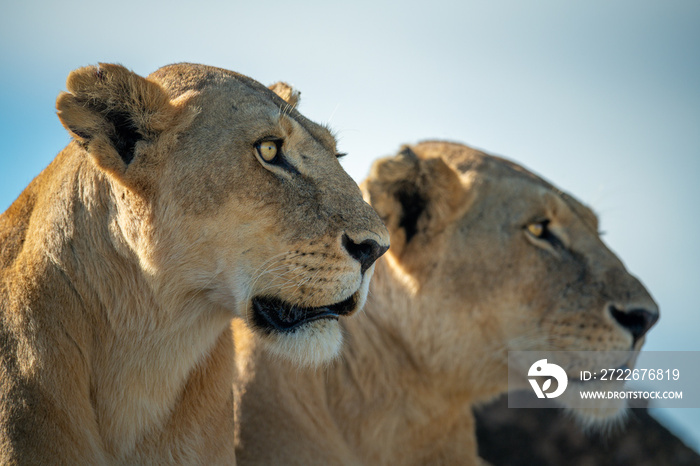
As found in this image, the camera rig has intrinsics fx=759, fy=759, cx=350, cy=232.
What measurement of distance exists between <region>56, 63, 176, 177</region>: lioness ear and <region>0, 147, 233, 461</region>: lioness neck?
17 cm

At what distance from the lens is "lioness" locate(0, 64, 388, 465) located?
2.91m

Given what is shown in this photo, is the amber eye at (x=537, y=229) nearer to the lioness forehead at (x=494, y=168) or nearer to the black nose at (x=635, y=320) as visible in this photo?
the lioness forehead at (x=494, y=168)

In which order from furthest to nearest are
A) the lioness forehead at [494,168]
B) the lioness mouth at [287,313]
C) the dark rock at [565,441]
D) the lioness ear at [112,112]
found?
the dark rock at [565,441]
the lioness forehead at [494,168]
the lioness mouth at [287,313]
the lioness ear at [112,112]

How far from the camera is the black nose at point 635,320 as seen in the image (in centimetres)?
429

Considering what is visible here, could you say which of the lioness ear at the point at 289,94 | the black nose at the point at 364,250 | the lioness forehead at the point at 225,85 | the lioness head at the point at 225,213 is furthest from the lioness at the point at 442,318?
the black nose at the point at 364,250

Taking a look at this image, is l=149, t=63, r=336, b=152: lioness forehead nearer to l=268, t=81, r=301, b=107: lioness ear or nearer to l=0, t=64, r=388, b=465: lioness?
l=0, t=64, r=388, b=465: lioness

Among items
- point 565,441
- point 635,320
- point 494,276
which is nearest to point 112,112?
point 494,276

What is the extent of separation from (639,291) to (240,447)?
2.43 metres

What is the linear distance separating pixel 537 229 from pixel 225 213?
7.56 feet

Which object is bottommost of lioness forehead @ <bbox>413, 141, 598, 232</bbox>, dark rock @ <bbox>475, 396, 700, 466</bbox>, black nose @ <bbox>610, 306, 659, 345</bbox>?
dark rock @ <bbox>475, 396, 700, 466</bbox>

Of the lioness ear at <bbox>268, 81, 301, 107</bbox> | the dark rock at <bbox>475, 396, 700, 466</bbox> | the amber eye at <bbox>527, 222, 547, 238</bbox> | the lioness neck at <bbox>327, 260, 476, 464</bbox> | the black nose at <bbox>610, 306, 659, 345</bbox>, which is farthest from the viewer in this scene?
the dark rock at <bbox>475, 396, 700, 466</bbox>

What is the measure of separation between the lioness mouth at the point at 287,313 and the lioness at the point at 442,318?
1325mm

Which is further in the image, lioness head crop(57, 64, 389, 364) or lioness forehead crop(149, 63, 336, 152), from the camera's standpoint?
lioness forehead crop(149, 63, 336, 152)

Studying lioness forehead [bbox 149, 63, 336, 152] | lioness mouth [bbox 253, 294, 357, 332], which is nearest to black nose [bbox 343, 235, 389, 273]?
lioness mouth [bbox 253, 294, 357, 332]
